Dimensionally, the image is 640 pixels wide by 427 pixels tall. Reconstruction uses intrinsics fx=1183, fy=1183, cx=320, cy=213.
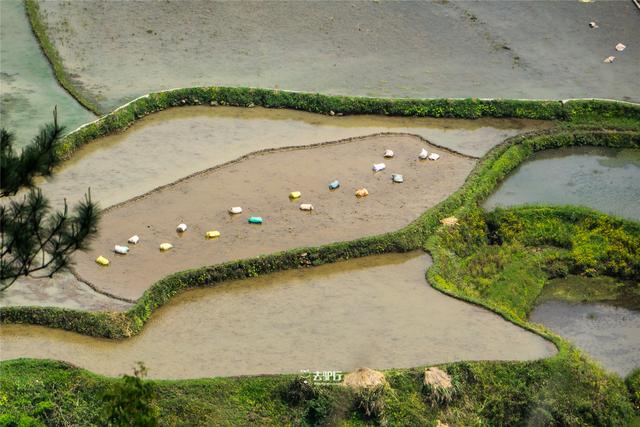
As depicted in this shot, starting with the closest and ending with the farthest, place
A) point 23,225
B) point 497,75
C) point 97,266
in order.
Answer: point 23,225
point 97,266
point 497,75

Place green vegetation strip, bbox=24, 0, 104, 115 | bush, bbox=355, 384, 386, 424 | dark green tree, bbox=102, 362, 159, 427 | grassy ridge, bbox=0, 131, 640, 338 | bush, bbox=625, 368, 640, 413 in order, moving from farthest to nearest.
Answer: green vegetation strip, bbox=24, 0, 104, 115 < grassy ridge, bbox=0, 131, 640, 338 < bush, bbox=625, 368, 640, 413 < bush, bbox=355, 384, 386, 424 < dark green tree, bbox=102, 362, 159, 427

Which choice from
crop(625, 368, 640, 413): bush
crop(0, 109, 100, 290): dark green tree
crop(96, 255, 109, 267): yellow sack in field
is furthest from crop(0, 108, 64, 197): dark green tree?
crop(625, 368, 640, 413): bush

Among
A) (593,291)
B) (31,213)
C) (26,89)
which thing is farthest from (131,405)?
(26,89)

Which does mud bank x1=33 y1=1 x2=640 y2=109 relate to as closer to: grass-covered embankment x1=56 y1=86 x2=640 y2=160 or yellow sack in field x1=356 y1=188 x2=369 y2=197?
grass-covered embankment x1=56 y1=86 x2=640 y2=160

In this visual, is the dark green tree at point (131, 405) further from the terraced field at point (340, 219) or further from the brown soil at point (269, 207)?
the brown soil at point (269, 207)

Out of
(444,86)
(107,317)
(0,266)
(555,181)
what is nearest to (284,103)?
(444,86)

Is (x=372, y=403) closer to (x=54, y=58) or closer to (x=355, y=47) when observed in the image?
(x=355, y=47)

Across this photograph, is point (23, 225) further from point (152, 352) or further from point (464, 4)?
point (464, 4)
